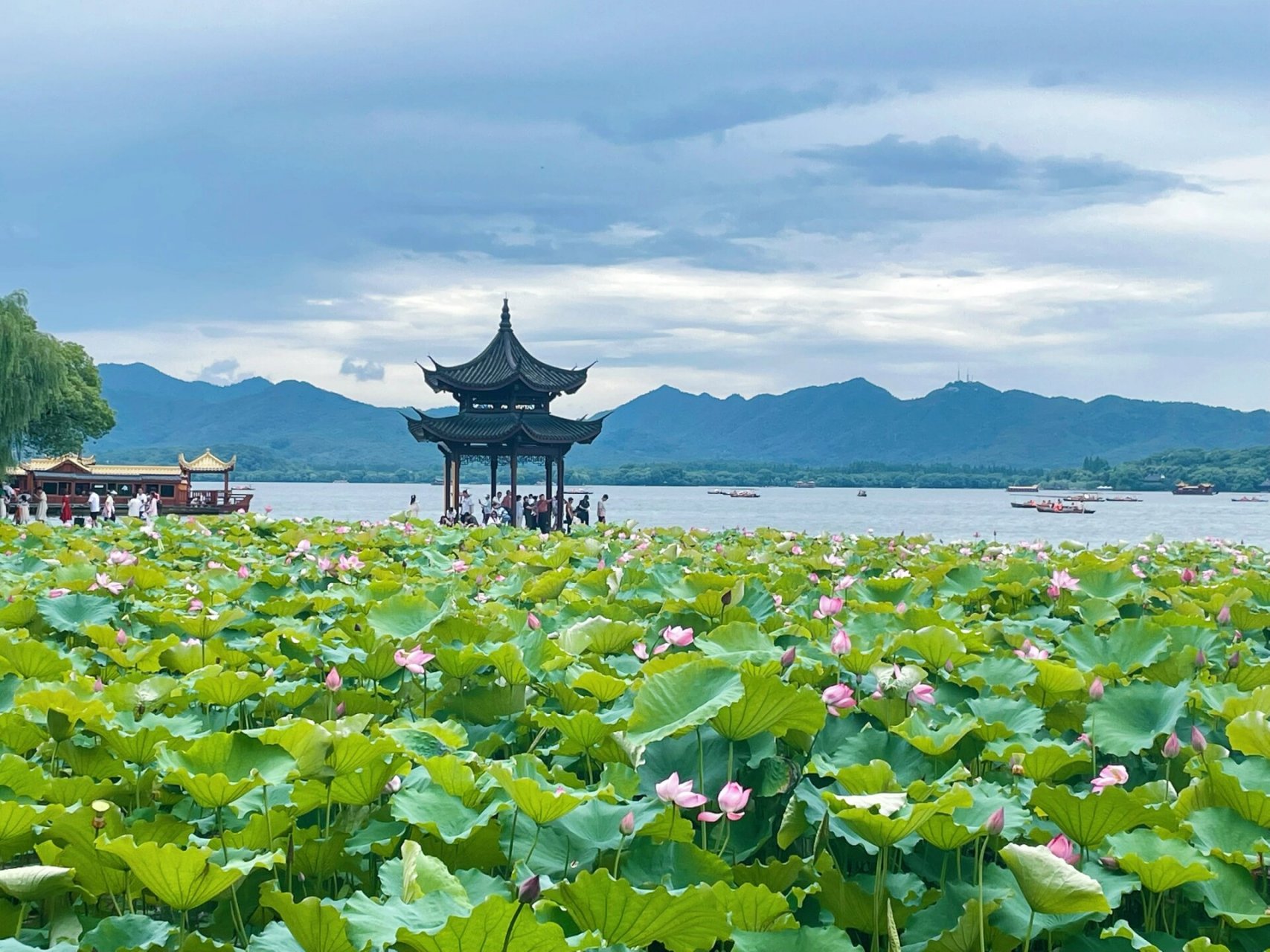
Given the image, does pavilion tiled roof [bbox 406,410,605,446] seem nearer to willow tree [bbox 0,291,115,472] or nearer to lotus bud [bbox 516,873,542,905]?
willow tree [bbox 0,291,115,472]

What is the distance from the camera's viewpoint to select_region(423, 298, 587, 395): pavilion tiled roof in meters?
31.1

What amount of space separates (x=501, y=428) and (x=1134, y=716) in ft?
92.0

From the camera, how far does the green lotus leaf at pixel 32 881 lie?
5.41 ft

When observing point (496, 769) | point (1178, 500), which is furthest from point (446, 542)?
point (1178, 500)

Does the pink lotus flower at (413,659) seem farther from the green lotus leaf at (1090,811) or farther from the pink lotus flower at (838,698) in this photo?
the green lotus leaf at (1090,811)

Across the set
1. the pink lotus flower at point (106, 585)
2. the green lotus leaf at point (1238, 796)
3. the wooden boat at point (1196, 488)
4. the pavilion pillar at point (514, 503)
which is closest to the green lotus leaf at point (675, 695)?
the green lotus leaf at point (1238, 796)

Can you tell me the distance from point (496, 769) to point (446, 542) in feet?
25.0

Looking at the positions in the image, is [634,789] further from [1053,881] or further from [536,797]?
[1053,881]

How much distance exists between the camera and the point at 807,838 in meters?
2.16

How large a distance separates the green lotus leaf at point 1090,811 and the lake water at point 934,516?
38.1 metres

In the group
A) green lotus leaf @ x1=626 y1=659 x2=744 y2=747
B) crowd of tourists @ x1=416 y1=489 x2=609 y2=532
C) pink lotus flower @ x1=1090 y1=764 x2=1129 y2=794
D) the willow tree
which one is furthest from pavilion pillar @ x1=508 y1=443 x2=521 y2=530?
pink lotus flower @ x1=1090 y1=764 x2=1129 y2=794

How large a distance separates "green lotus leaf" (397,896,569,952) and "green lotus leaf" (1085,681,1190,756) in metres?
1.55

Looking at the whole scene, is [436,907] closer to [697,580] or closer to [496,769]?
[496,769]

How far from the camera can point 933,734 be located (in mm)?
2283
